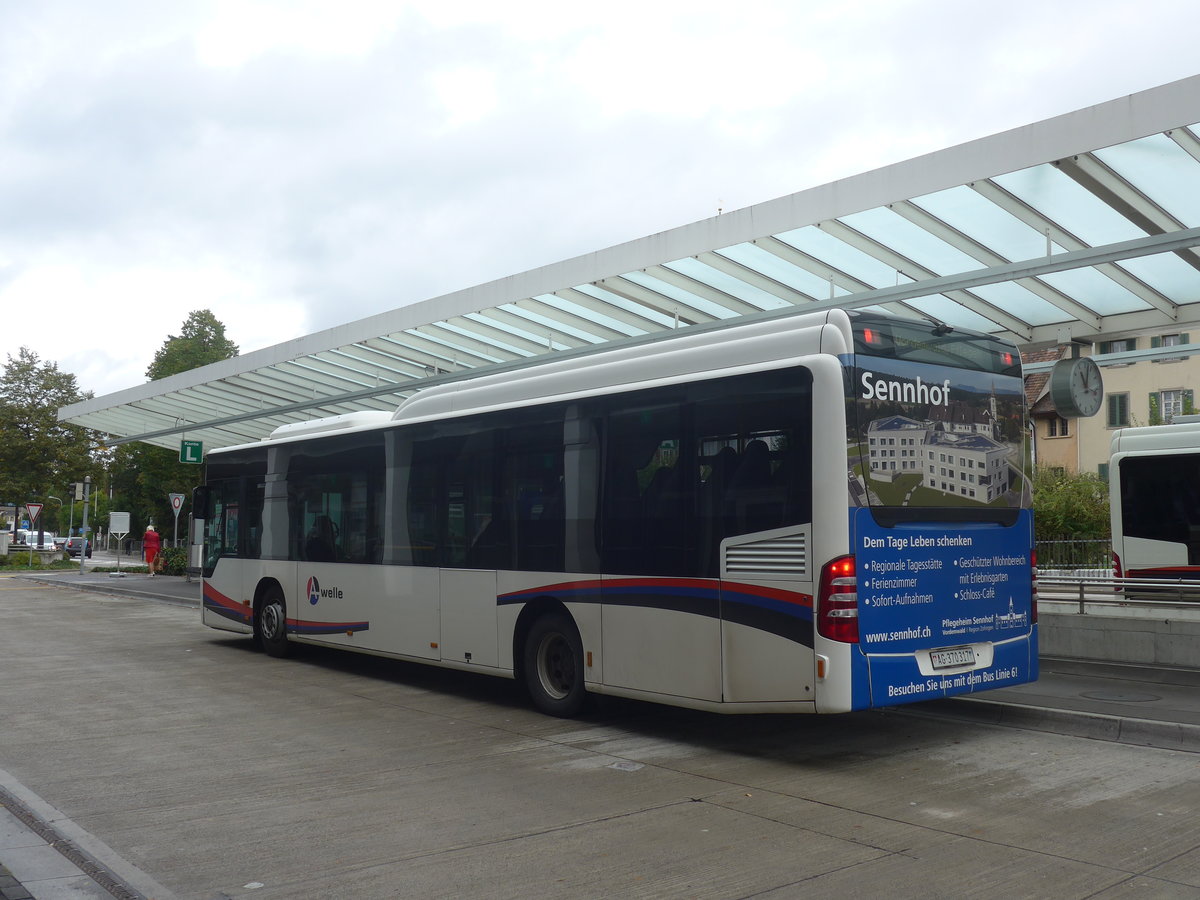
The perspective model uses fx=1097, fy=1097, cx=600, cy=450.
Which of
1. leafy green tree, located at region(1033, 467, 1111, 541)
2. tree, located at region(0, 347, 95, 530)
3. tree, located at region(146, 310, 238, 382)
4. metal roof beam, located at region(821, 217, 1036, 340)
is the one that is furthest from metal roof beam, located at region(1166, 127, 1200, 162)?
tree, located at region(146, 310, 238, 382)

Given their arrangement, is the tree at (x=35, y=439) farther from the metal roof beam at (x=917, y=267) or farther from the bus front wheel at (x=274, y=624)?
the metal roof beam at (x=917, y=267)

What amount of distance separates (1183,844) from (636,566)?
175 inches

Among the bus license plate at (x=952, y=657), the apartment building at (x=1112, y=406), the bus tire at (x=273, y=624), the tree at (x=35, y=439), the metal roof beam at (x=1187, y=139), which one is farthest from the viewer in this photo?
the tree at (x=35, y=439)

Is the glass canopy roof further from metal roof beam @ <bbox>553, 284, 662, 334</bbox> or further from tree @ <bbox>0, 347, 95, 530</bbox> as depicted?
tree @ <bbox>0, 347, 95, 530</bbox>

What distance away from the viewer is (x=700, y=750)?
28.7ft

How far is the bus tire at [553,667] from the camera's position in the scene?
32.4 ft

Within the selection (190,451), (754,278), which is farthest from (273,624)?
(190,451)

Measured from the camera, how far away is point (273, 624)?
50.0 ft

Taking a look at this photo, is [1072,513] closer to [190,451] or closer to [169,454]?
[190,451]

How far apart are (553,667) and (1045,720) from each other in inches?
171

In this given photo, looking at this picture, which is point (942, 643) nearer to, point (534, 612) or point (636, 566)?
point (636, 566)

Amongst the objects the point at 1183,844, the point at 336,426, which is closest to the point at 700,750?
the point at 1183,844

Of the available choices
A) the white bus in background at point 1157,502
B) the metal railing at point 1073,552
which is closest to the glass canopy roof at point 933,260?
the white bus in background at point 1157,502

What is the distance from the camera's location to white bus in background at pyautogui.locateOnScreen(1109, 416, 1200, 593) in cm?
1650
